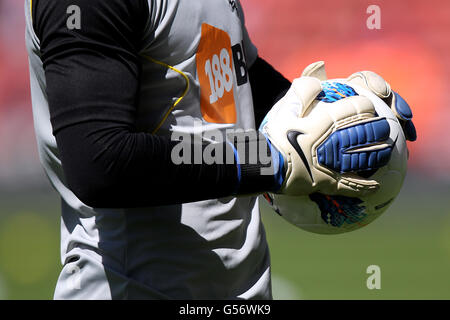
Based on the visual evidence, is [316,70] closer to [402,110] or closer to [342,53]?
[402,110]

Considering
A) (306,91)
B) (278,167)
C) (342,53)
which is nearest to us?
(278,167)

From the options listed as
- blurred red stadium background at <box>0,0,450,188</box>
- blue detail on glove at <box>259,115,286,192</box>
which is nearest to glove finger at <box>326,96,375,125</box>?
blue detail on glove at <box>259,115,286,192</box>

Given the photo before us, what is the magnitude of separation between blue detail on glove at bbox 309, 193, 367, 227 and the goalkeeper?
0.17 feet

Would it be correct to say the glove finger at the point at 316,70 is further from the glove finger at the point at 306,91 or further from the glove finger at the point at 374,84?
the glove finger at the point at 306,91

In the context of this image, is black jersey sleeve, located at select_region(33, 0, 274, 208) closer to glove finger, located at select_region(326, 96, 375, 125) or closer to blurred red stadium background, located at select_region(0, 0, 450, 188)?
glove finger, located at select_region(326, 96, 375, 125)

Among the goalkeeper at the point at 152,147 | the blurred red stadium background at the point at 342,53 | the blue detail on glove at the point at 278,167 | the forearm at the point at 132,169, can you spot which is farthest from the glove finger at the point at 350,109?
the blurred red stadium background at the point at 342,53

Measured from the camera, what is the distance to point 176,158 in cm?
103

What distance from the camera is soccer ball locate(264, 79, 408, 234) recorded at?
3.99 ft

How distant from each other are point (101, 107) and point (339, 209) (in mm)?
573

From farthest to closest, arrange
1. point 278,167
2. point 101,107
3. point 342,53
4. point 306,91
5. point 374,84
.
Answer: point 342,53
point 374,84
point 306,91
point 278,167
point 101,107

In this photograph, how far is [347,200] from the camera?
121 cm

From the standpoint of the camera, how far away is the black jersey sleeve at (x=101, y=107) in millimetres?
962

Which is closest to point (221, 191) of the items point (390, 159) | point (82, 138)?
point (82, 138)

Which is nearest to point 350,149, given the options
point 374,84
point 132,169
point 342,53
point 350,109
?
point 350,109
